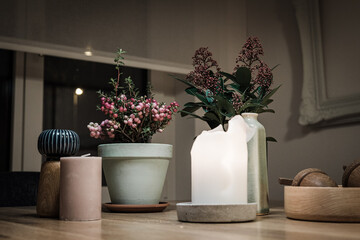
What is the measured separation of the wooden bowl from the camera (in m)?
0.73

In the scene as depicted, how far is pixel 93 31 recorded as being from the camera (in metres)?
2.19

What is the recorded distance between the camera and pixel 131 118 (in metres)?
1.07

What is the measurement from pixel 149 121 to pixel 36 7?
3.95 feet

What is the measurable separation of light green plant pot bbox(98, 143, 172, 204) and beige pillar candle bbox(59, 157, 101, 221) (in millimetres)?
226

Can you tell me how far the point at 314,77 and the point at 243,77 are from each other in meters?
1.45

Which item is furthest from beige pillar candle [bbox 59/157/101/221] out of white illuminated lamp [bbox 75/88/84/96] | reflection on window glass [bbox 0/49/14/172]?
white illuminated lamp [bbox 75/88/84/96]

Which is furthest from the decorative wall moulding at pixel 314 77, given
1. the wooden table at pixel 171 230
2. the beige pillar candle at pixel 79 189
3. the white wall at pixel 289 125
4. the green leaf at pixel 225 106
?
the beige pillar candle at pixel 79 189

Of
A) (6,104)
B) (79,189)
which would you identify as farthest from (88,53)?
(79,189)

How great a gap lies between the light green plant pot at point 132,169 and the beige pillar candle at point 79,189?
0.74 ft

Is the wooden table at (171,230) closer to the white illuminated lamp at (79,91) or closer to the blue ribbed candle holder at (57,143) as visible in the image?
the blue ribbed candle holder at (57,143)

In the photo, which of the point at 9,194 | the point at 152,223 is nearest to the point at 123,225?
the point at 152,223

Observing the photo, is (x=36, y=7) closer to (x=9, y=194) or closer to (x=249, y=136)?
(x=9, y=194)

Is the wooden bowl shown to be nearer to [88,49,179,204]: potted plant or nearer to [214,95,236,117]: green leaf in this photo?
[214,95,236,117]: green leaf

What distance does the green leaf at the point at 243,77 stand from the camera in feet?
3.15
